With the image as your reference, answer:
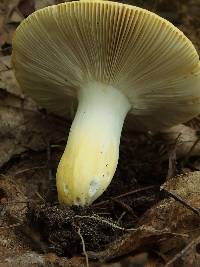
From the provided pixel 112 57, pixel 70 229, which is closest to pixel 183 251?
pixel 70 229

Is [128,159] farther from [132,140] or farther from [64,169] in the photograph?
[64,169]

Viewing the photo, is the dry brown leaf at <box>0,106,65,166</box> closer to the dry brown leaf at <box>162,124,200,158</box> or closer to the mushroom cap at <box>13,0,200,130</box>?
the mushroom cap at <box>13,0,200,130</box>

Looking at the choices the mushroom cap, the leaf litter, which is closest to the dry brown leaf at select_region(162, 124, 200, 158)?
the leaf litter

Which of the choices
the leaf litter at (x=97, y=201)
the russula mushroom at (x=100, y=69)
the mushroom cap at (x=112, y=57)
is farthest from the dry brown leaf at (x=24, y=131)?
the russula mushroom at (x=100, y=69)

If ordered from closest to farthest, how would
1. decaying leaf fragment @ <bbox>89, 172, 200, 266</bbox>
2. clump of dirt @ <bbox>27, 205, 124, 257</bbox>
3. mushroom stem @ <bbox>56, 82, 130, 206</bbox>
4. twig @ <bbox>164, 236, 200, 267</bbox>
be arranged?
1. twig @ <bbox>164, 236, 200, 267</bbox>
2. decaying leaf fragment @ <bbox>89, 172, 200, 266</bbox>
3. clump of dirt @ <bbox>27, 205, 124, 257</bbox>
4. mushroom stem @ <bbox>56, 82, 130, 206</bbox>

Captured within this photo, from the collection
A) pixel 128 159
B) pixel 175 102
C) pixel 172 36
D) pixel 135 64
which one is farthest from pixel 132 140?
pixel 172 36

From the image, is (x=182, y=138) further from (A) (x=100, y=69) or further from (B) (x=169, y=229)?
(B) (x=169, y=229)
